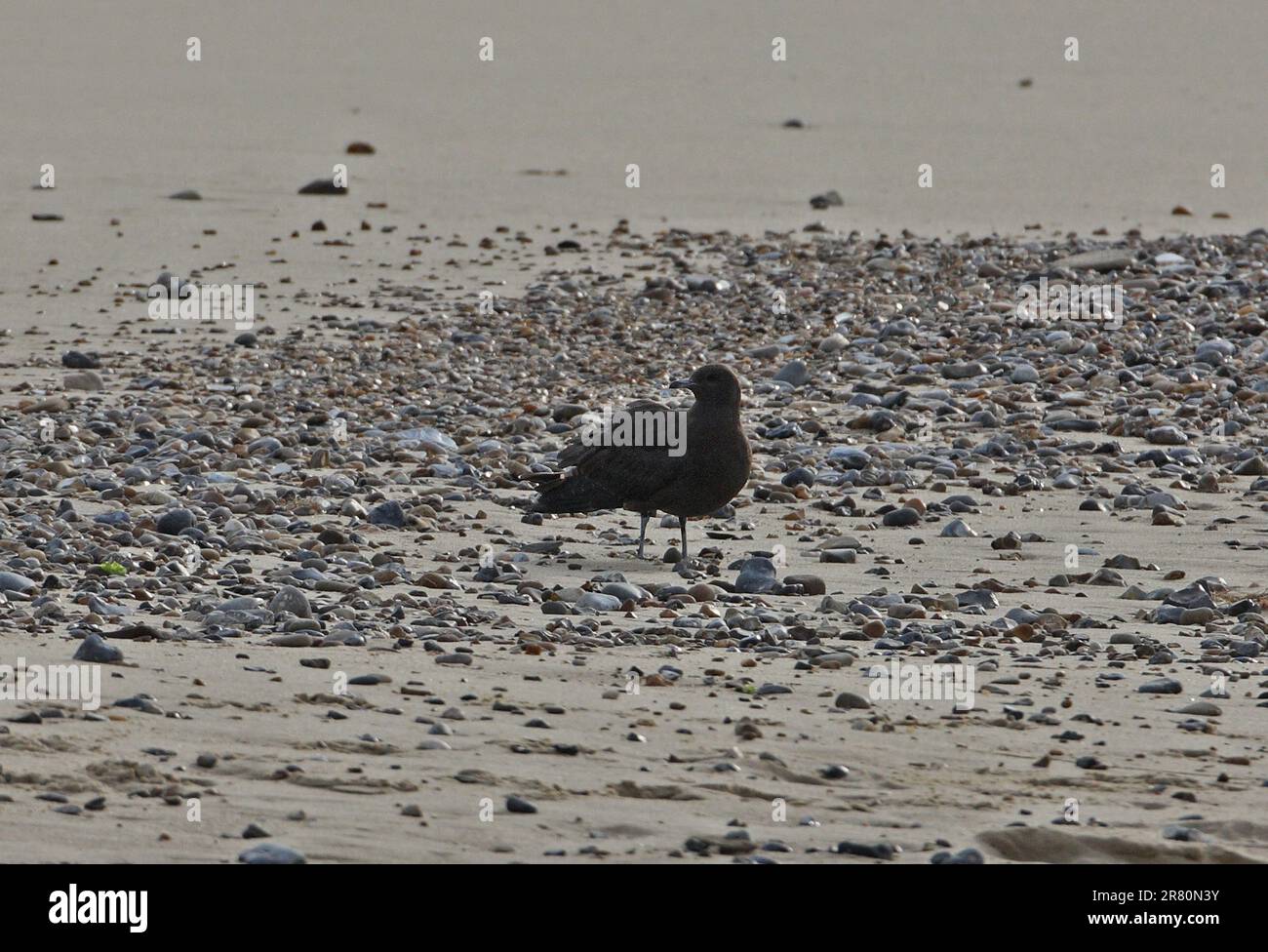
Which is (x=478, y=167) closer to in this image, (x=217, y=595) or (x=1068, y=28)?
(x=217, y=595)

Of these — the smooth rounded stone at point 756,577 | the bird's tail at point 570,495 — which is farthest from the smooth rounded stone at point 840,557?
the bird's tail at point 570,495

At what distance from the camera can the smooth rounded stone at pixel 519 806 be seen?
5125mm

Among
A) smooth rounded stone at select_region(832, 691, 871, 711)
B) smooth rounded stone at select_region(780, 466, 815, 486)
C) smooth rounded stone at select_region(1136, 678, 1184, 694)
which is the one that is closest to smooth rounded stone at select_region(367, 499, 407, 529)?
smooth rounded stone at select_region(780, 466, 815, 486)

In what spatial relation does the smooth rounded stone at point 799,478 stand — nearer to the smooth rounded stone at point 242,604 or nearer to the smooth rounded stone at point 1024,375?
the smooth rounded stone at point 1024,375

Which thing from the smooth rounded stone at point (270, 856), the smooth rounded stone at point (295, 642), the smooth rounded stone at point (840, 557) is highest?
the smooth rounded stone at point (840, 557)

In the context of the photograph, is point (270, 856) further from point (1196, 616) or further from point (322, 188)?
point (322, 188)

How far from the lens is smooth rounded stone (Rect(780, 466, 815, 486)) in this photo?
9945 mm

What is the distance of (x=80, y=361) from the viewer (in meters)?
12.8

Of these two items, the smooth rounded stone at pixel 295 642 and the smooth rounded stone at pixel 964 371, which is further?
the smooth rounded stone at pixel 964 371

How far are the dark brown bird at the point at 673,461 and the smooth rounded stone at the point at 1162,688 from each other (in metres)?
2.47

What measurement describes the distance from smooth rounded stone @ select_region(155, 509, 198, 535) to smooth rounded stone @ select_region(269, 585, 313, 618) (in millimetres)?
1485

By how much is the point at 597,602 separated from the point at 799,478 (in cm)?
271

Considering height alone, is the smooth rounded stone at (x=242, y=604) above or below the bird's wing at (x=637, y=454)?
below
